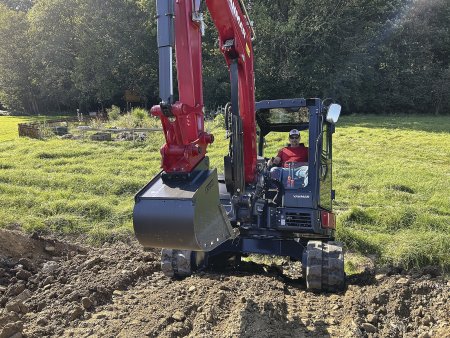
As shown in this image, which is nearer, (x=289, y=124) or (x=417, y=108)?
(x=289, y=124)

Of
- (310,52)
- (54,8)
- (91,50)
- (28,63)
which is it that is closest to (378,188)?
(310,52)

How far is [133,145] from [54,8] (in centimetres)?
2258

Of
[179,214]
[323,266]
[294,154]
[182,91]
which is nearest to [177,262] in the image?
[323,266]

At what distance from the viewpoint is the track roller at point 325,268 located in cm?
489

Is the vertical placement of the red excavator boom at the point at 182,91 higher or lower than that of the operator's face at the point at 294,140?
higher

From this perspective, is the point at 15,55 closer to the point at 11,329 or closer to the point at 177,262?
the point at 177,262

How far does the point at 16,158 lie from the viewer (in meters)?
13.4

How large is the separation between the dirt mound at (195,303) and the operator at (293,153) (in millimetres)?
1383

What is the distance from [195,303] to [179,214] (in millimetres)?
1424

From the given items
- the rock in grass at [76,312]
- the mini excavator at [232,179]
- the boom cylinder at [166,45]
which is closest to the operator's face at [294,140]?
the mini excavator at [232,179]

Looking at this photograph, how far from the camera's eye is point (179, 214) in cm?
332

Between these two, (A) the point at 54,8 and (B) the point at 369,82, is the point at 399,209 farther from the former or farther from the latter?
(A) the point at 54,8

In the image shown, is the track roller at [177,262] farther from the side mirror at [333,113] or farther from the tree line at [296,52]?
the tree line at [296,52]

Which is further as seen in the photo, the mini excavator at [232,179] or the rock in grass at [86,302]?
the rock in grass at [86,302]
